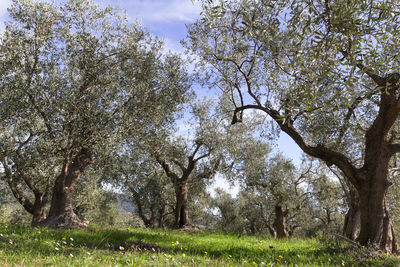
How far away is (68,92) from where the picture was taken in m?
14.2

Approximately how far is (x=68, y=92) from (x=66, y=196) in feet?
18.9

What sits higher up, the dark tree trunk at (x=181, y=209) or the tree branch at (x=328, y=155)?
the tree branch at (x=328, y=155)

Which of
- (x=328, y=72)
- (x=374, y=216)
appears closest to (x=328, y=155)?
(x=374, y=216)

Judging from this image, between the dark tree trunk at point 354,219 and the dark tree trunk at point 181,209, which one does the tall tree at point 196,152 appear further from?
the dark tree trunk at point 354,219

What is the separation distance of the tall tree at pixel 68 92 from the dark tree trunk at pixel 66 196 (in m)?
0.05

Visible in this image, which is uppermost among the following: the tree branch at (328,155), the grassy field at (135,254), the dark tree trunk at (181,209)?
the tree branch at (328,155)

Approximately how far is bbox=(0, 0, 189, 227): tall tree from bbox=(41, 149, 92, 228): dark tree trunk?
0.05 m

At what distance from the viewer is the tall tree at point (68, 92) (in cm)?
1409

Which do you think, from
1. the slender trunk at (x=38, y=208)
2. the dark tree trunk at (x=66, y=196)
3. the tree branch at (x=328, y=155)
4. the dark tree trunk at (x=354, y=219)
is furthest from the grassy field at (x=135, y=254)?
the slender trunk at (x=38, y=208)

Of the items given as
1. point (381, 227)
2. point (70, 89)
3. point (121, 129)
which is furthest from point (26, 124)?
point (381, 227)

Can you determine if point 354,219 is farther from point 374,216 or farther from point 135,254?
point 135,254

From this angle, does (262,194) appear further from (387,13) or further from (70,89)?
(387,13)

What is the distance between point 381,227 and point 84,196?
30041 millimetres

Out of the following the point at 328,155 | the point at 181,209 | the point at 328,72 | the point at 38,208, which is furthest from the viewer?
the point at 181,209
